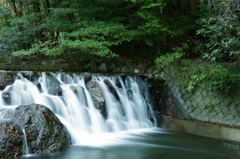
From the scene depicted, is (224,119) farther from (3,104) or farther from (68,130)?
(3,104)

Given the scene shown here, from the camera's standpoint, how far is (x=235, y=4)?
535 cm

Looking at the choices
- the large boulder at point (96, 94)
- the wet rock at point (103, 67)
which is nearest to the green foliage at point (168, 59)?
the large boulder at point (96, 94)

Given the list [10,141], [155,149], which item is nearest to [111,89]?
[155,149]

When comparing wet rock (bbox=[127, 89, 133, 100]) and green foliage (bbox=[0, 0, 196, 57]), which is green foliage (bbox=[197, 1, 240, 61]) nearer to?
green foliage (bbox=[0, 0, 196, 57])

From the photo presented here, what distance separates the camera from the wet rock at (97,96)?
20.2 feet

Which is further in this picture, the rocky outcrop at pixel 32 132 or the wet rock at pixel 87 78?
the wet rock at pixel 87 78

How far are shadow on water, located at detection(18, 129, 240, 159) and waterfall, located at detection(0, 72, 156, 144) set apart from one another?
591 mm

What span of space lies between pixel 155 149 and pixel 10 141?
276 cm

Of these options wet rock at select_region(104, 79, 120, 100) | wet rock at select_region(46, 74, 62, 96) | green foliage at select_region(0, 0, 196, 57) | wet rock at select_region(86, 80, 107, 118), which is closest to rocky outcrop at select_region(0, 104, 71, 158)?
wet rock at select_region(46, 74, 62, 96)

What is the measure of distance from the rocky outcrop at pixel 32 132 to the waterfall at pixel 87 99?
0.74 meters

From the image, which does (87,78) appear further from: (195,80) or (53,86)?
(195,80)

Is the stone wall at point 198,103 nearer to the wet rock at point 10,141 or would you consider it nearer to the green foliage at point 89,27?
the green foliage at point 89,27

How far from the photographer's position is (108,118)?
6242 millimetres

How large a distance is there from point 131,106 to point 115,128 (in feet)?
3.05
